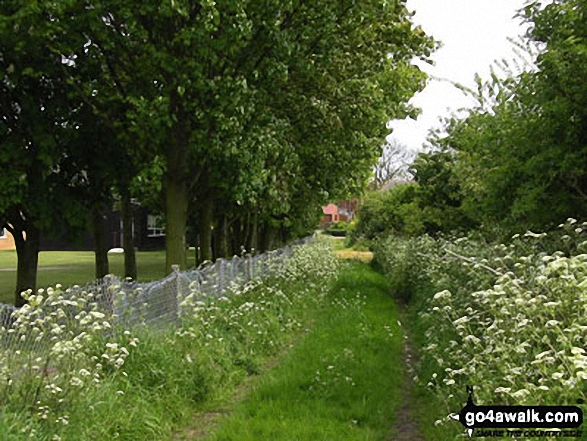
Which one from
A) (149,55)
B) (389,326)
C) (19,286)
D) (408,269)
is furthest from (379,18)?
(19,286)

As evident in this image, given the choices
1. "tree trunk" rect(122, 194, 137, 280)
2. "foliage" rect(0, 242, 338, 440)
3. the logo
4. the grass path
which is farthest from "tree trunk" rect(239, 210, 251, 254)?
the logo

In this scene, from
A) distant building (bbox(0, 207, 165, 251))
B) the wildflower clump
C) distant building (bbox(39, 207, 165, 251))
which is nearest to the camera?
the wildflower clump

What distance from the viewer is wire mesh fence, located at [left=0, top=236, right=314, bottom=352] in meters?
5.23

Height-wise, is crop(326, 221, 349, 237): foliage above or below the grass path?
above

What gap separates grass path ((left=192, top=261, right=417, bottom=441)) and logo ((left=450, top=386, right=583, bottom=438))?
1.52 metres

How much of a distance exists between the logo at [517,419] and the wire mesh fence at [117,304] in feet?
10.3

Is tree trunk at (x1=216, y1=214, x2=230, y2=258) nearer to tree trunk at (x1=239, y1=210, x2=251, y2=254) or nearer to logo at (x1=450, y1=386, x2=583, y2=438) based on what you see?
tree trunk at (x1=239, y1=210, x2=251, y2=254)

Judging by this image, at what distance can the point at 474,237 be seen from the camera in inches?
582

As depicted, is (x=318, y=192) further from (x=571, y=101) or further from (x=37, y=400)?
(x=37, y=400)

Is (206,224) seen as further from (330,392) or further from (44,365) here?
(44,365)

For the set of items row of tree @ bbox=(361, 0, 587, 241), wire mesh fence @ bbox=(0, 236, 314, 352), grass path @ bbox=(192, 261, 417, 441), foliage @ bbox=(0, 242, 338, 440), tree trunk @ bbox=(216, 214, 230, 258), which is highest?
row of tree @ bbox=(361, 0, 587, 241)

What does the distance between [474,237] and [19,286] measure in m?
10.1

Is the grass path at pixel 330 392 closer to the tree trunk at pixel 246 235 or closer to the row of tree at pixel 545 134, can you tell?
the row of tree at pixel 545 134

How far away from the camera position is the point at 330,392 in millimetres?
7141
